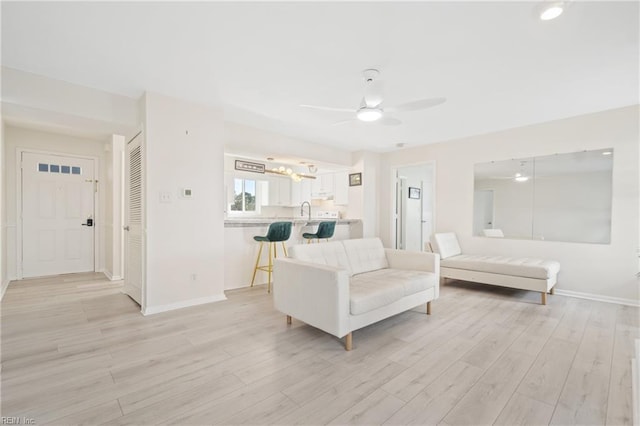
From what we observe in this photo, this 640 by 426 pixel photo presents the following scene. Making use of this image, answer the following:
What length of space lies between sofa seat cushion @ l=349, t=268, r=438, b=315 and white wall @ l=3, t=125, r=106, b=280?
5209 mm

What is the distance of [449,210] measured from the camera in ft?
17.5

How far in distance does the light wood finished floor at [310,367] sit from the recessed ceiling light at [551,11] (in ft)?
8.04

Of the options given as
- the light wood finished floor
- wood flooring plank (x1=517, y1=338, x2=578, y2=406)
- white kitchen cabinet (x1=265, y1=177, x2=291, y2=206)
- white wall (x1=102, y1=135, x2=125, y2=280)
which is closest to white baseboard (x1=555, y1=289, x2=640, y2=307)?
the light wood finished floor

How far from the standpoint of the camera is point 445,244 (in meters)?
4.75

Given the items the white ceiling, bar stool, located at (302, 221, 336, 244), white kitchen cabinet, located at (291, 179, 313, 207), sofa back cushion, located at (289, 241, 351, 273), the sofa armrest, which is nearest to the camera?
the white ceiling

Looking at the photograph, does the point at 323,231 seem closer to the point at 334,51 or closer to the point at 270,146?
the point at 270,146

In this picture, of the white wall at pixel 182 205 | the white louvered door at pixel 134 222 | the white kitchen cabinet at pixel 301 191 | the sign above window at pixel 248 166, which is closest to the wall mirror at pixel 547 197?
the white kitchen cabinet at pixel 301 191

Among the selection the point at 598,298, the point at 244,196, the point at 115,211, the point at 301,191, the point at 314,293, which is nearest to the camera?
the point at 314,293

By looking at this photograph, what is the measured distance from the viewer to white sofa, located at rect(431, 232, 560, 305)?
3666 millimetres

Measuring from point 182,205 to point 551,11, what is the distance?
12.3 ft

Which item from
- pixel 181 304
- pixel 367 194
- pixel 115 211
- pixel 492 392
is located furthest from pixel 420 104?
pixel 115 211

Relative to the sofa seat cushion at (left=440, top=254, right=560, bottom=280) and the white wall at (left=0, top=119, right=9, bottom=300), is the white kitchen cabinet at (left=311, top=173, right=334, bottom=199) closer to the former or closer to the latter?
the sofa seat cushion at (left=440, top=254, right=560, bottom=280)

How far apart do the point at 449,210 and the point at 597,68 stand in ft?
9.62

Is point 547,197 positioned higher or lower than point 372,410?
higher
